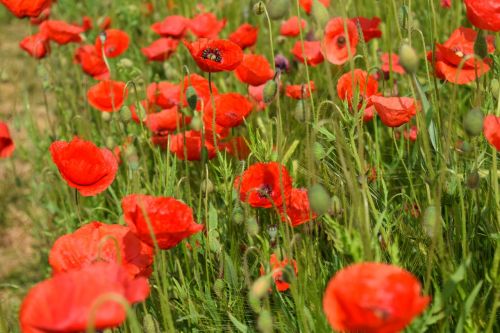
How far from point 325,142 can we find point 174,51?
126 centimetres

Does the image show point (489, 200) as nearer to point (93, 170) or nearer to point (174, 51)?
point (93, 170)

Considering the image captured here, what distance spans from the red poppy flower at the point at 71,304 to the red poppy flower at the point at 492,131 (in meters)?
0.71

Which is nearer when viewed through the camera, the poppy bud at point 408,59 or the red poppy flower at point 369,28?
the poppy bud at point 408,59

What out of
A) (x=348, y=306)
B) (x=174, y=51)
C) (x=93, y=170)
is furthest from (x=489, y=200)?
(x=174, y=51)

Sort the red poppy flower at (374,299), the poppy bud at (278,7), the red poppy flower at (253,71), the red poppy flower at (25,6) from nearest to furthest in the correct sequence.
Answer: the red poppy flower at (374,299) → the poppy bud at (278,7) → the red poppy flower at (253,71) → the red poppy flower at (25,6)

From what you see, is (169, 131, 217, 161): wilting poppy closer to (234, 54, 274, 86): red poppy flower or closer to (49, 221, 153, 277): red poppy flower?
(234, 54, 274, 86): red poppy flower

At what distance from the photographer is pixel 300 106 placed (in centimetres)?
166

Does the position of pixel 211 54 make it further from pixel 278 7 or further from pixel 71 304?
pixel 71 304

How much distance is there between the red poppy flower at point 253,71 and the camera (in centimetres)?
215

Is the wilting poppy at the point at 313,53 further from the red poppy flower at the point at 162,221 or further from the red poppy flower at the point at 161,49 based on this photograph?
the red poppy flower at the point at 162,221

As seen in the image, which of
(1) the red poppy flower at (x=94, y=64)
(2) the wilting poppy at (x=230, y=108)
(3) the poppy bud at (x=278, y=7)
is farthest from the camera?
(1) the red poppy flower at (x=94, y=64)

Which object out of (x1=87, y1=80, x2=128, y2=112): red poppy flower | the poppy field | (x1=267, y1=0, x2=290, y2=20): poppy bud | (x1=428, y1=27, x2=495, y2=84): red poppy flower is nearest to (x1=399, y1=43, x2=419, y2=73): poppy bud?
the poppy field

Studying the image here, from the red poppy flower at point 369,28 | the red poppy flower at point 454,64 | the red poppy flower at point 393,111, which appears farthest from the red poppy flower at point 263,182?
the red poppy flower at point 369,28

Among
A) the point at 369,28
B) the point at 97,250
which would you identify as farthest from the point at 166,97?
the point at 97,250
